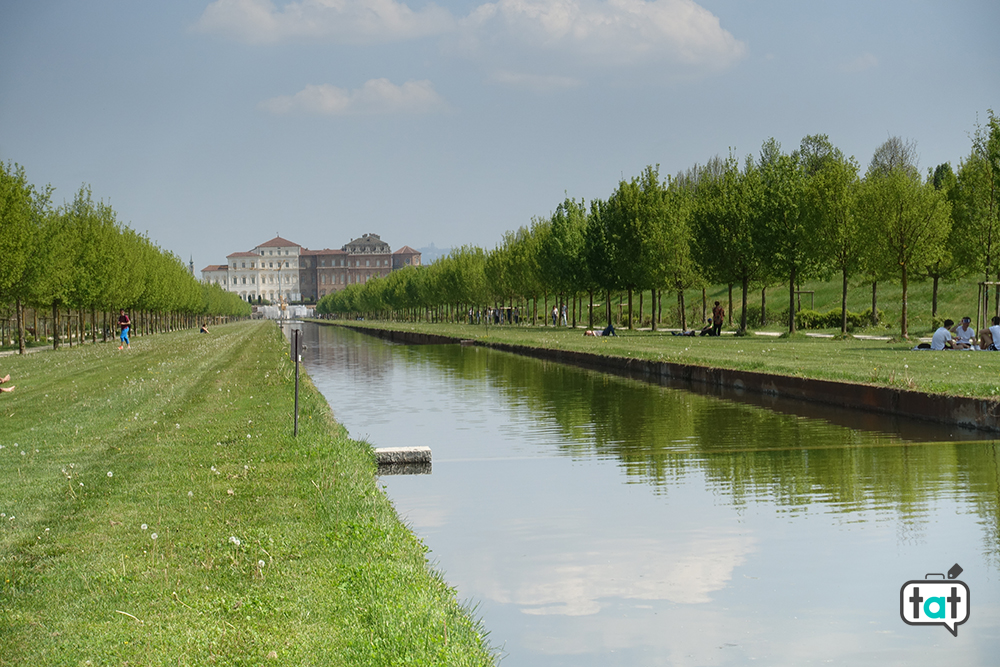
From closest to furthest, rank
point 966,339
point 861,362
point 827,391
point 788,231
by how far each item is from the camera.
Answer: point 827,391 → point 861,362 → point 966,339 → point 788,231

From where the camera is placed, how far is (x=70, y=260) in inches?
1812

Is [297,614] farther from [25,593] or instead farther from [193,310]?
[193,310]

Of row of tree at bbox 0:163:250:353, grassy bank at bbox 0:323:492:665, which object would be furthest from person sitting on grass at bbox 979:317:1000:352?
row of tree at bbox 0:163:250:353

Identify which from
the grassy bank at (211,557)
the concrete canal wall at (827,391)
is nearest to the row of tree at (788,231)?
the concrete canal wall at (827,391)

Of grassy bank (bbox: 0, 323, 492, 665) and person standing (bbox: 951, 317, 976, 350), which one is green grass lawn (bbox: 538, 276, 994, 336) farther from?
grassy bank (bbox: 0, 323, 492, 665)

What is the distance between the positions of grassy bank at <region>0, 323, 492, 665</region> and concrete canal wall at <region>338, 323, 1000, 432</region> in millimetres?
8747

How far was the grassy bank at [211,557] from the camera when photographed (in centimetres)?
521

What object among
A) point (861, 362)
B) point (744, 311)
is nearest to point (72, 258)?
point (744, 311)

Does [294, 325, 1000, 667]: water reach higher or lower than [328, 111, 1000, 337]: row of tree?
lower

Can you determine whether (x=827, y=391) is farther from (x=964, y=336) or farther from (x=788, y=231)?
(x=788, y=231)

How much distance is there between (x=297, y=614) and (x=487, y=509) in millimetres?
4347

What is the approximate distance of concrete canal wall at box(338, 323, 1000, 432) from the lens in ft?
48.3

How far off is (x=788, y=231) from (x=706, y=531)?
3546 centimetres

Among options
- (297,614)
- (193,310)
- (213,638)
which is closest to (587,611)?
(297,614)
